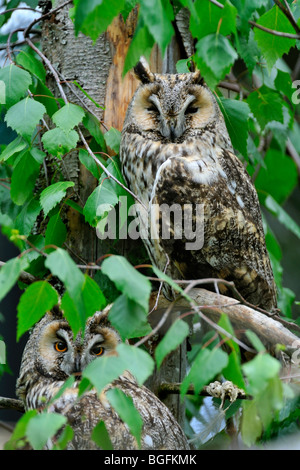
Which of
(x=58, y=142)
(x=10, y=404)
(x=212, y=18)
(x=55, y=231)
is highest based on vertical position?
(x=212, y=18)

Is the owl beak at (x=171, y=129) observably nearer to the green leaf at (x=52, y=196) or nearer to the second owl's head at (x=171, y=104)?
the second owl's head at (x=171, y=104)

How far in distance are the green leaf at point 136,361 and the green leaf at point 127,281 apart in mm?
97

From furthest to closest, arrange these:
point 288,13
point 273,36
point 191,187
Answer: point 191,187 → point 273,36 → point 288,13

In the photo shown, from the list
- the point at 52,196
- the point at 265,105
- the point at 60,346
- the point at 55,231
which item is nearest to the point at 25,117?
the point at 52,196

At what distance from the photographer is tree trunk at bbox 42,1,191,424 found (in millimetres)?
2258

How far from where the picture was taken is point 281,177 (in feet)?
14.6

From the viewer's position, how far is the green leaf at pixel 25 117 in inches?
70.3

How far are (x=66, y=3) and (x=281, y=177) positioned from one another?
2.64 metres

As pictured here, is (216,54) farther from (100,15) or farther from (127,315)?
(127,315)

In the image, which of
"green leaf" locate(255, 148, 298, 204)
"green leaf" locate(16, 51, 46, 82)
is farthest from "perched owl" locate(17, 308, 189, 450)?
"green leaf" locate(255, 148, 298, 204)

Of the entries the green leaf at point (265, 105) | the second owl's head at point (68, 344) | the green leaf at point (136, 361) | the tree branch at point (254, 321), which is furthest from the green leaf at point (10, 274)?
the green leaf at point (265, 105)

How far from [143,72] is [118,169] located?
1.20ft

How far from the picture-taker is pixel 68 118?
1.87 metres

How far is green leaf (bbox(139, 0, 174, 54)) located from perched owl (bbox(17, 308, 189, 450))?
3.46 feet
